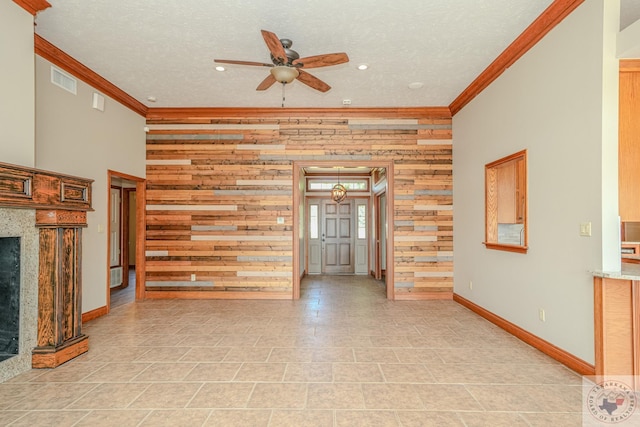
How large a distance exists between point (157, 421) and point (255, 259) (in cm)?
365

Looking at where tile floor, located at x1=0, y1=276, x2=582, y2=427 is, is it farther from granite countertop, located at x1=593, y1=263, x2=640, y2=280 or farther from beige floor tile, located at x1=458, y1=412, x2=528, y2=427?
granite countertop, located at x1=593, y1=263, x2=640, y2=280

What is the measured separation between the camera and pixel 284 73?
3297 millimetres

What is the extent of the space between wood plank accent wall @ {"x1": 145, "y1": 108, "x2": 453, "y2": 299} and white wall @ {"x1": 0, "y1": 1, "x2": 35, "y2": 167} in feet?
9.09

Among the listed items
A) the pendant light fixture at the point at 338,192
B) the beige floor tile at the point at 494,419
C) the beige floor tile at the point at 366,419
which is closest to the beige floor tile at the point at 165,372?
the beige floor tile at the point at 366,419

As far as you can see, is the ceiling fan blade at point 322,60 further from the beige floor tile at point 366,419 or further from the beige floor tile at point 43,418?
the beige floor tile at point 43,418

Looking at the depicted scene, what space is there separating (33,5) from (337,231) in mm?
7430

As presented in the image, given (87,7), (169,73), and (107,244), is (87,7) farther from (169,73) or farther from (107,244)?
(107,244)

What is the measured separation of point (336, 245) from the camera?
933cm

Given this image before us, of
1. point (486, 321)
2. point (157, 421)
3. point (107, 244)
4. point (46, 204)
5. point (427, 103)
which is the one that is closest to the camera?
point (157, 421)

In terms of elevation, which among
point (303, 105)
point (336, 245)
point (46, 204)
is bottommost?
point (336, 245)

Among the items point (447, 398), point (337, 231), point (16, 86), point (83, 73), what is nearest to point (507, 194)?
point (447, 398)

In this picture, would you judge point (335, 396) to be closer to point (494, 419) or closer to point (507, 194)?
point (494, 419)

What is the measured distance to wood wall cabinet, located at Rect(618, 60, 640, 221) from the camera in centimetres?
294

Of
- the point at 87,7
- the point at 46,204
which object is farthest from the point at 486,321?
the point at 87,7
